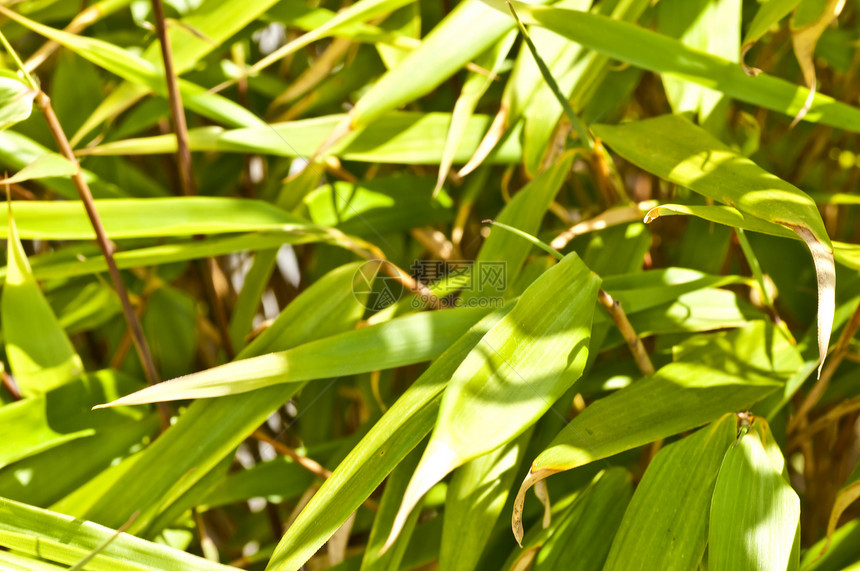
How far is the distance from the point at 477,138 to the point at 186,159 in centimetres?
16

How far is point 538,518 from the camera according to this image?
1.09 ft

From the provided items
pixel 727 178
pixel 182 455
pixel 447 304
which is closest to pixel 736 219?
pixel 727 178

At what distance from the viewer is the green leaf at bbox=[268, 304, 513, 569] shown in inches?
9.2

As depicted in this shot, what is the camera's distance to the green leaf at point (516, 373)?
8.0 inches

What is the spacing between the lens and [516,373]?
0.75ft

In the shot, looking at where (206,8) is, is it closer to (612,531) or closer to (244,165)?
(244,165)

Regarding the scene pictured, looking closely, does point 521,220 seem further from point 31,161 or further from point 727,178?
point 31,161

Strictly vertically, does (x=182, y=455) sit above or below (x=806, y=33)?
below

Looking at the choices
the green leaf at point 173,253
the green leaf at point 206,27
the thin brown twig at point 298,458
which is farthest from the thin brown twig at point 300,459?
the green leaf at point 206,27

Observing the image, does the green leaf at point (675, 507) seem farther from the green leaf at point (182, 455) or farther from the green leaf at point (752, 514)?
the green leaf at point (182, 455)

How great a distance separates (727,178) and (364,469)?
182mm

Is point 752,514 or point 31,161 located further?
point 31,161

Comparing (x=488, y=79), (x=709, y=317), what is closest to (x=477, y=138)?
(x=488, y=79)

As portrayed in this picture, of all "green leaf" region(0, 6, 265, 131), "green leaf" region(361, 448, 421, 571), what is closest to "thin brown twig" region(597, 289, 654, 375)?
"green leaf" region(361, 448, 421, 571)
